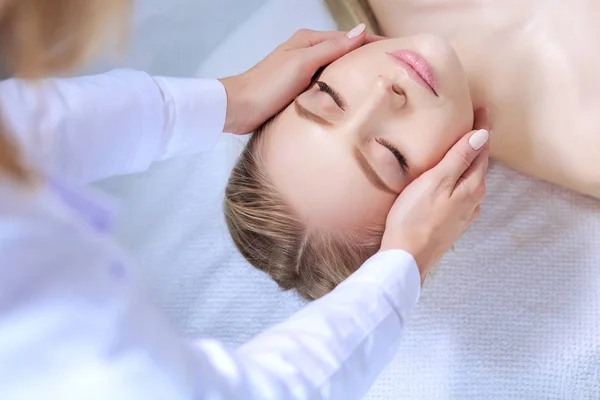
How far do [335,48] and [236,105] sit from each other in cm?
18

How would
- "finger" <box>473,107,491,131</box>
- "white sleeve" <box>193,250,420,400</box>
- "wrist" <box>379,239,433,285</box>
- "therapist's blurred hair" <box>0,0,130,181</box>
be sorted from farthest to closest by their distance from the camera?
"finger" <box>473,107,491,131</box> < "wrist" <box>379,239,433,285</box> < "white sleeve" <box>193,250,420,400</box> < "therapist's blurred hair" <box>0,0,130,181</box>

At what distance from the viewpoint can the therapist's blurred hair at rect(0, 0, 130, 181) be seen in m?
0.35

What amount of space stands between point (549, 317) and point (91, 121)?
77 centimetres

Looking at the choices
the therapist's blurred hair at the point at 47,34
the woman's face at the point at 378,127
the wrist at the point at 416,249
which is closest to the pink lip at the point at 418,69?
the woman's face at the point at 378,127

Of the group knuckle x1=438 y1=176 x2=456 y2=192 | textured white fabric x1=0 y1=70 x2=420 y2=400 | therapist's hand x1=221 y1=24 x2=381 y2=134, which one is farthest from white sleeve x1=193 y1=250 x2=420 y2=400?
therapist's hand x1=221 y1=24 x2=381 y2=134

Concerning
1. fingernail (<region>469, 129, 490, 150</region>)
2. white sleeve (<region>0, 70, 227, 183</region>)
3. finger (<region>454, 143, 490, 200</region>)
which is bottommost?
finger (<region>454, 143, 490, 200</region>)

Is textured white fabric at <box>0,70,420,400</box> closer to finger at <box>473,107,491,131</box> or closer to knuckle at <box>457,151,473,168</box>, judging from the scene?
knuckle at <box>457,151,473,168</box>

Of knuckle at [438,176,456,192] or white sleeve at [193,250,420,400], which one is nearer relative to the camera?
white sleeve at [193,250,420,400]

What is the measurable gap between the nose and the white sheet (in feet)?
1.08

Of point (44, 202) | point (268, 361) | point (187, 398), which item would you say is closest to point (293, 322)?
point (268, 361)

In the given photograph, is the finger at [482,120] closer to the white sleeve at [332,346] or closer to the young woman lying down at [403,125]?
the young woman lying down at [403,125]

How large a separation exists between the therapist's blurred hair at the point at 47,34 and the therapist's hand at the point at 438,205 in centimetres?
44

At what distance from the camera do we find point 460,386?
0.96 meters

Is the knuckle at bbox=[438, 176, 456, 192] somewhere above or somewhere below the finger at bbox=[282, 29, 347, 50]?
below
